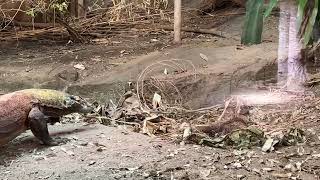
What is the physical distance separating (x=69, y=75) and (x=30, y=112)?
1748 mm

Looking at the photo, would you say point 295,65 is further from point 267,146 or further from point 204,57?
point 267,146

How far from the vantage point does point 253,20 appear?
3.06m

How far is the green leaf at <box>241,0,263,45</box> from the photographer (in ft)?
9.73

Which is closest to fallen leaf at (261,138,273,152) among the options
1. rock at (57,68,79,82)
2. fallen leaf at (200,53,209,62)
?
fallen leaf at (200,53,209,62)

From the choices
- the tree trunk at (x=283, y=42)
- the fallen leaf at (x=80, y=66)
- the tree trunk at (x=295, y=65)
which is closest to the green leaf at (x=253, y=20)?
the tree trunk at (x=295, y=65)

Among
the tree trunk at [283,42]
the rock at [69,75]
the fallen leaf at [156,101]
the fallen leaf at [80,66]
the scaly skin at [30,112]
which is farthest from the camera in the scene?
the fallen leaf at [80,66]

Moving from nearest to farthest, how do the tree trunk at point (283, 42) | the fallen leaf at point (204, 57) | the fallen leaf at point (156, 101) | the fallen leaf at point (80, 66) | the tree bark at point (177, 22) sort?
the fallen leaf at point (156, 101)
the tree trunk at point (283, 42)
the fallen leaf at point (204, 57)
the fallen leaf at point (80, 66)
the tree bark at point (177, 22)

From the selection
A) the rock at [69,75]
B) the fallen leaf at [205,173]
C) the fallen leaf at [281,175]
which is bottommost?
the fallen leaf at [205,173]

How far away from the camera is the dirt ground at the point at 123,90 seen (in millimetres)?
2320

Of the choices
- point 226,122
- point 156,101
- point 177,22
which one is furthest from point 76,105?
point 177,22

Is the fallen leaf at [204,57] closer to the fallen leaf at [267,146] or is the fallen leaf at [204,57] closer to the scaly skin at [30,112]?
the scaly skin at [30,112]

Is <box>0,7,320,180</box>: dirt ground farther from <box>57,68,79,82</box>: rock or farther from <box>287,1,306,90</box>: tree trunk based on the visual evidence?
<box>287,1,306,90</box>: tree trunk

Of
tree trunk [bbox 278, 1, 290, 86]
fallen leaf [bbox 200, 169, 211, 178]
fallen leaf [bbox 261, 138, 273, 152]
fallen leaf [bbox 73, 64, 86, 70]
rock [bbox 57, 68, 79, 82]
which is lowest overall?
fallen leaf [bbox 200, 169, 211, 178]

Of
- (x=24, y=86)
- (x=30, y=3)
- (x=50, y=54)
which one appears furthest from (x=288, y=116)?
(x=30, y=3)
